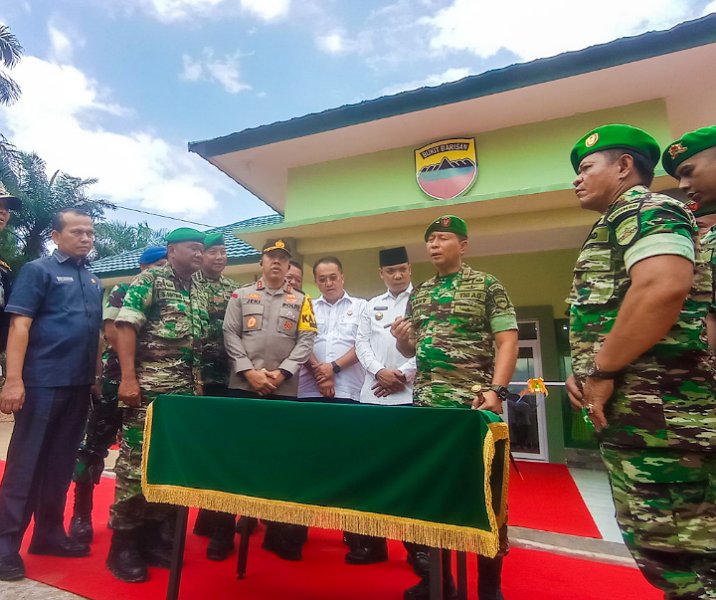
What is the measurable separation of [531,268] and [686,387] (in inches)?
201

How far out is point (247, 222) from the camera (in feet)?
34.7

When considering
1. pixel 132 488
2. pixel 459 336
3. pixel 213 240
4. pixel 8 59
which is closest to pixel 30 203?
pixel 8 59

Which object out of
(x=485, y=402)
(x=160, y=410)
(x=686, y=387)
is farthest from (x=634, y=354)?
(x=160, y=410)

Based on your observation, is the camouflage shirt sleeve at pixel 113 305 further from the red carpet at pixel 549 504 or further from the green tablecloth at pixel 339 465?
the red carpet at pixel 549 504

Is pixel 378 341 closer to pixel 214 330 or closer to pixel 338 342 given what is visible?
A: pixel 338 342

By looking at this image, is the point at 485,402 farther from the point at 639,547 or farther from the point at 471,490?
the point at 639,547

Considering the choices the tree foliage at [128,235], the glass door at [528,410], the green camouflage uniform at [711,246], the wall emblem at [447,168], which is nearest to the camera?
the green camouflage uniform at [711,246]

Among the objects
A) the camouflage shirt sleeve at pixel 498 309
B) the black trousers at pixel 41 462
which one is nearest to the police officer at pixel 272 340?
the black trousers at pixel 41 462

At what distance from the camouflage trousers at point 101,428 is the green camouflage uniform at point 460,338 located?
84.1 inches

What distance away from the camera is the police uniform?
224 cm

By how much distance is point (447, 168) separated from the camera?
213 inches

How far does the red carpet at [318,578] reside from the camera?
2193 millimetres

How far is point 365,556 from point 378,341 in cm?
131

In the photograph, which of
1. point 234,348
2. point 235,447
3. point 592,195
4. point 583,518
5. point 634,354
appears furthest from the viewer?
point 583,518
